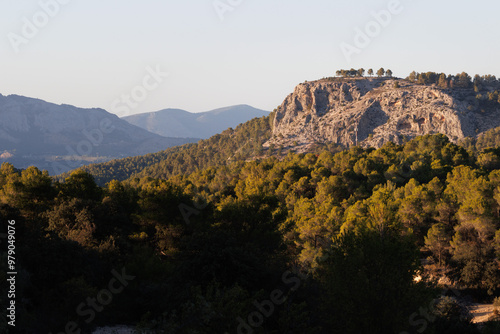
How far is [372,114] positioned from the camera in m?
149

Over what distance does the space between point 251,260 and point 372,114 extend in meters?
139

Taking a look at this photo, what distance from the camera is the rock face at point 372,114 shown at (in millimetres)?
134250

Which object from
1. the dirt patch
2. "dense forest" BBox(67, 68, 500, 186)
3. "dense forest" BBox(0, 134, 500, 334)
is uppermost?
"dense forest" BBox(67, 68, 500, 186)

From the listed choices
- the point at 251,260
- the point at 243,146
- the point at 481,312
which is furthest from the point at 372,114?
the point at 251,260

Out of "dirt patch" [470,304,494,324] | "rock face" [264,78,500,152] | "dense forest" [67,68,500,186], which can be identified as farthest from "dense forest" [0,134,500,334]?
"rock face" [264,78,500,152]

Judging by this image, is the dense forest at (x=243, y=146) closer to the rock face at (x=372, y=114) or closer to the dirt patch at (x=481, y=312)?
the rock face at (x=372, y=114)

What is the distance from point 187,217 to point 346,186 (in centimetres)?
2534

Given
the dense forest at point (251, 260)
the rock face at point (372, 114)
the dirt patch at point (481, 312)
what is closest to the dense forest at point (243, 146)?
the rock face at point (372, 114)

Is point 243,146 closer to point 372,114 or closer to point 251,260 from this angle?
point 372,114

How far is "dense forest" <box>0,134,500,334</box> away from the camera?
16.1 metres

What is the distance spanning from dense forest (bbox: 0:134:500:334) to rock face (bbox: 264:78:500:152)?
3732 inches

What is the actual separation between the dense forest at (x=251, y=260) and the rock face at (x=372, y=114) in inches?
3732

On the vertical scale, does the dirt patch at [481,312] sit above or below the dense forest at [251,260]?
below

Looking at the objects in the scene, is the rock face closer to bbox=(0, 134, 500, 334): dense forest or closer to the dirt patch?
bbox=(0, 134, 500, 334): dense forest
